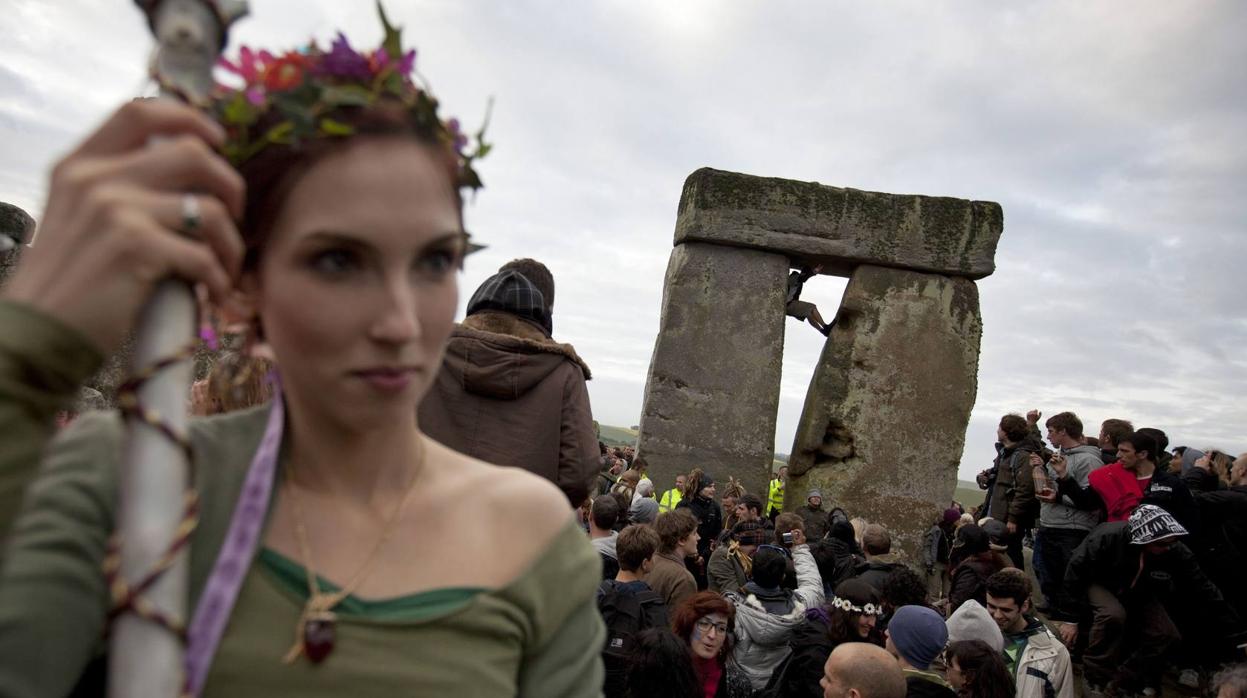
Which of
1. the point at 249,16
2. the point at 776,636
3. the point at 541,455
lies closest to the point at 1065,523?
the point at 776,636

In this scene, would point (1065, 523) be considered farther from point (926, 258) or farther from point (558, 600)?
point (558, 600)

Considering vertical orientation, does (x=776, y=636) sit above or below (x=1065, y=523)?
below

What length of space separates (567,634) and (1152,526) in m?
5.16

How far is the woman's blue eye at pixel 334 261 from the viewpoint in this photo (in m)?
0.93

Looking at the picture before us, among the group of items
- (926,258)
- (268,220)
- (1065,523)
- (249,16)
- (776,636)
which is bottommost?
(776,636)

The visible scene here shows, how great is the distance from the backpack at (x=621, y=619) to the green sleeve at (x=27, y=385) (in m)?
3.02

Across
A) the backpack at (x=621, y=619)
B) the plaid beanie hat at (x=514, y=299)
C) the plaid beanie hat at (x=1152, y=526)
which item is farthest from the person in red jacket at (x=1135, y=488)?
the plaid beanie hat at (x=514, y=299)

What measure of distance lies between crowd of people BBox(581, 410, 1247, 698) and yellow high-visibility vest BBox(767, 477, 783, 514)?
4.48 feet

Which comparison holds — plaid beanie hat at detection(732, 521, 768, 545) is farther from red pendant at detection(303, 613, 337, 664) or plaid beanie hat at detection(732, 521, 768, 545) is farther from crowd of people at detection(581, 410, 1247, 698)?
red pendant at detection(303, 613, 337, 664)

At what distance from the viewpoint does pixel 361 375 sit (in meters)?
0.95

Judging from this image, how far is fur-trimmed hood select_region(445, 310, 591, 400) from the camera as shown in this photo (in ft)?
9.61

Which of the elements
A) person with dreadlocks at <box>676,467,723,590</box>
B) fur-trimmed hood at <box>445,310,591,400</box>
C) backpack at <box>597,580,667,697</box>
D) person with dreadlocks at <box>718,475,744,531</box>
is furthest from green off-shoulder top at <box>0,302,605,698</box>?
person with dreadlocks at <box>718,475,744,531</box>

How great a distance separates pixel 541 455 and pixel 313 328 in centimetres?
209

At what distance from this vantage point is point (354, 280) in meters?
0.94
